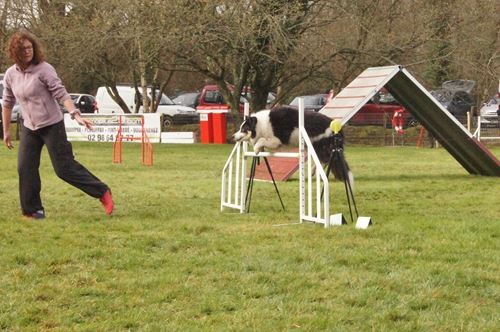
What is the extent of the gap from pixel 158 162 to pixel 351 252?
1160 centimetres

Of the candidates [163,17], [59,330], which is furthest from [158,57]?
[59,330]

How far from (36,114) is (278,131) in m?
3.11

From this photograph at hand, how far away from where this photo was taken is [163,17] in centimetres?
2023

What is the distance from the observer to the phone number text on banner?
909 inches

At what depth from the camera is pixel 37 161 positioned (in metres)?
6.95

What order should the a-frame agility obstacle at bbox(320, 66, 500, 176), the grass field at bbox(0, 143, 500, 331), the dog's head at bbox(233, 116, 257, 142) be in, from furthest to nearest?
the a-frame agility obstacle at bbox(320, 66, 500, 176), the dog's head at bbox(233, 116, 257, 142), the grass field at bbox(0, 143, 500, 331)

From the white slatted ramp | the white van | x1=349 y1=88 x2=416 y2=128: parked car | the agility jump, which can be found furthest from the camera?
the white van

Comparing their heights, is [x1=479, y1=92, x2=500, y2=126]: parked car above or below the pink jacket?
below

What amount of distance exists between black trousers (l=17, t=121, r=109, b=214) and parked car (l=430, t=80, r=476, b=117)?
22423 millimetres

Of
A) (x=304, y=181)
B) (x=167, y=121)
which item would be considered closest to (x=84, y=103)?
(x=167, y=121)

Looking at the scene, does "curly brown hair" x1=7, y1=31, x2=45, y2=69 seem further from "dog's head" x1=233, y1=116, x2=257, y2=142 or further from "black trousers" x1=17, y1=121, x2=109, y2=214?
"dog's head" x1=233, y1=116, x2=257, y2=142

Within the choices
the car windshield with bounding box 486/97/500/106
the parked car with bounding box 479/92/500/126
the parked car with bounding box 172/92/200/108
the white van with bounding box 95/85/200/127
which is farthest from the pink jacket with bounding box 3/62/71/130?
the parked car with bounding box 172/92/200/108

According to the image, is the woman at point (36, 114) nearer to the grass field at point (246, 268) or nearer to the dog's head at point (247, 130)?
the grass field at point (246, 268)

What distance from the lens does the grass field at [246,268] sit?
3.83 metres
